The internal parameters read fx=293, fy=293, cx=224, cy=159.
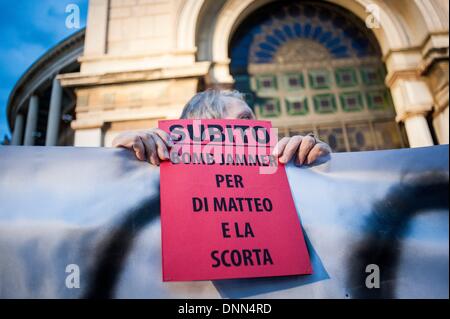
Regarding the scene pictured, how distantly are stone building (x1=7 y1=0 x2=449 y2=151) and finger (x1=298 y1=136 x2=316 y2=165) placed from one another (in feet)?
11.4

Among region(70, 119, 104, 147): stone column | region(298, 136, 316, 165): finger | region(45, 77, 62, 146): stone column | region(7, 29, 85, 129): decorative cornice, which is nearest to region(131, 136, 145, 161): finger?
region(298, 136, 316, 165): finger

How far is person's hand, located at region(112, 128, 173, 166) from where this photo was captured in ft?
3.49

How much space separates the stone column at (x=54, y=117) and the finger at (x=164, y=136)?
41.5ft

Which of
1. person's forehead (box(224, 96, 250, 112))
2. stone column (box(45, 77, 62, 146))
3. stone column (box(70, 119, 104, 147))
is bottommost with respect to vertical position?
person's forehead (box(224, 96, 250, 112))

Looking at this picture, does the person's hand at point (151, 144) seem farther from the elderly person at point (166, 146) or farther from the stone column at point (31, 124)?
the stone column at point (31, 124)

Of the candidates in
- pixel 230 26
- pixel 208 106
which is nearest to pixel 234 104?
pixel 208 106

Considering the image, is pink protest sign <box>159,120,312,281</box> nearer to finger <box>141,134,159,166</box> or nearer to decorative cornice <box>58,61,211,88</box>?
finger <box>141,134,159,166</box>

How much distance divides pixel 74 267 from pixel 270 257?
600mm

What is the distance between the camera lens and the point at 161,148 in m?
1.06

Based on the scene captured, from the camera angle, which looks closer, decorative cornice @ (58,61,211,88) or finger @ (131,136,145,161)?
finger @ (131,136,145,161)

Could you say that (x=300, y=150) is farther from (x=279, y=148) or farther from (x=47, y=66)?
(x=47, y=66)

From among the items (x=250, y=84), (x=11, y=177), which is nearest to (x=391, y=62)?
(x=250, y=84)

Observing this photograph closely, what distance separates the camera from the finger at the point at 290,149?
3.70ft
